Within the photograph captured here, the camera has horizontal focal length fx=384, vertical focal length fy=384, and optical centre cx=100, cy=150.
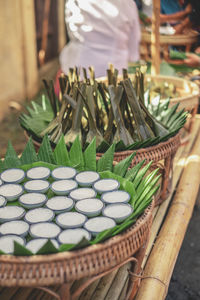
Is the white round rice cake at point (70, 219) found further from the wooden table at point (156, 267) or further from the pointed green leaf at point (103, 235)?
the wooden table at point (156, 267)

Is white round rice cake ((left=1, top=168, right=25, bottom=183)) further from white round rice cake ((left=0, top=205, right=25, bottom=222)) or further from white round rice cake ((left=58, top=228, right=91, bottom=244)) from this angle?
white round rice cake ((left=58, top=228, right=91, bottom=244))

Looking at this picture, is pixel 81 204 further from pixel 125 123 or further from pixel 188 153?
pixel 188 153

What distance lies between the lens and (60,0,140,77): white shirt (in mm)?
2520

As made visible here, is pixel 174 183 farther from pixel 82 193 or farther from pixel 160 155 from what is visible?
pixel 82 193

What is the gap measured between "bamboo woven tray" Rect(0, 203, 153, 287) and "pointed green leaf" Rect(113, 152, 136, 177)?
371 millimetres

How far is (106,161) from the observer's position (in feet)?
4.08

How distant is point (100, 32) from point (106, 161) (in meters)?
1.66

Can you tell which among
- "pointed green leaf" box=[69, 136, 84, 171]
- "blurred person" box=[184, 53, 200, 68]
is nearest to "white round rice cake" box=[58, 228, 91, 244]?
"pointed green leaf" box=[69, 136, 84, 171]

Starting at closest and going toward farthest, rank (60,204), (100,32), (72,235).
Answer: (72,235)
(60,204)
(100,32)

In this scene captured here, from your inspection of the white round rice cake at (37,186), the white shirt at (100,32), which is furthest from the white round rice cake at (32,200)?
the white shirt at (100,32)

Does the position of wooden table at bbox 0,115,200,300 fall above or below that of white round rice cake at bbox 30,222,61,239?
below

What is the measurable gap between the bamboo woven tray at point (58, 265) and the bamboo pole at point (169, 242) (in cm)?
30

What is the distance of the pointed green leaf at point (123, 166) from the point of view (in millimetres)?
1210

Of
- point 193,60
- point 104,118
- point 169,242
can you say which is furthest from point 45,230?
point 193,60
